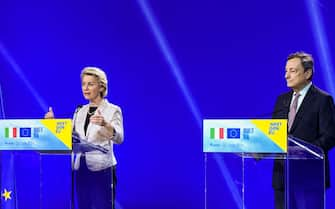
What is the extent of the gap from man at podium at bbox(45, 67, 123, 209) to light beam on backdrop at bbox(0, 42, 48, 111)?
1.87 m

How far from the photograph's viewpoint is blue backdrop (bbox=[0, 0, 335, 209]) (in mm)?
5246

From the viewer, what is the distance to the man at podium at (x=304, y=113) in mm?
3473

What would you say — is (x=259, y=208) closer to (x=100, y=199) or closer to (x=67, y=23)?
(x=100, y=199)

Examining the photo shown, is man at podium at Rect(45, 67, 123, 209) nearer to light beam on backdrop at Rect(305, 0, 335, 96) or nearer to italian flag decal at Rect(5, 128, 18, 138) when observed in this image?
italian flag decal at Rect(5, 128, 18, 138)

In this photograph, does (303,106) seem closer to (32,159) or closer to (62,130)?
(62,130)

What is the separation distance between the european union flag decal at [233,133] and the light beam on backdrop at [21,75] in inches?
118

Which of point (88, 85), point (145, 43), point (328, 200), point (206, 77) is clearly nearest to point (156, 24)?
point (145, 43)

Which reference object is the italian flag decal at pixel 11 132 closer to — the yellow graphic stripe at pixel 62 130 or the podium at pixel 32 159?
the podium at pixel 32 159

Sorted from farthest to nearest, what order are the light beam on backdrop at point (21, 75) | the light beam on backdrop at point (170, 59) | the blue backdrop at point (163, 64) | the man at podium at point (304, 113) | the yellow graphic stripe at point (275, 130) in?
the light beam on backdrop at point (21, 75) < the light beam on backdrop at point (170, 59) < the blue backdrop at point (163, 64) < the man at podium at point (304, 113) < the yellow graphic stripe at point (275, 130)

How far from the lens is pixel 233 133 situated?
3.27 m

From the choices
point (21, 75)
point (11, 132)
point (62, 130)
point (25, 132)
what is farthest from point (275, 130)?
point (21, 75)

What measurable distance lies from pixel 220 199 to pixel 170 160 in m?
0.64

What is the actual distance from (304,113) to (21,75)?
334 centimetres

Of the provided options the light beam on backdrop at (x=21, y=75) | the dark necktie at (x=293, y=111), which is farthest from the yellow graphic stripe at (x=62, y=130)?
the light beam on backdrop at (x=21, y=75)
